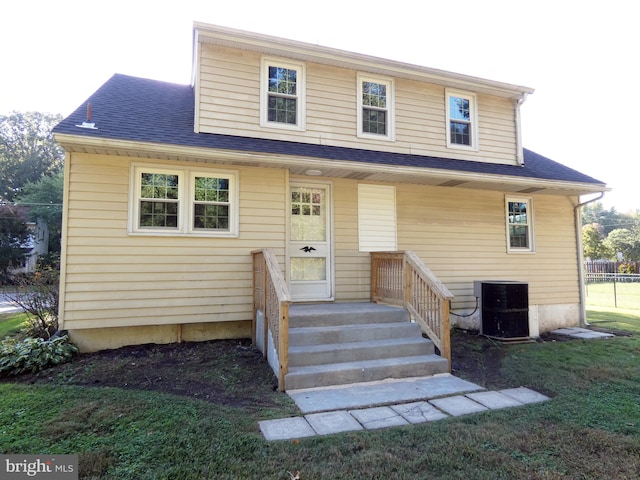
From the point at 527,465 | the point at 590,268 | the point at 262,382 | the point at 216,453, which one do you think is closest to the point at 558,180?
the point at 527,465

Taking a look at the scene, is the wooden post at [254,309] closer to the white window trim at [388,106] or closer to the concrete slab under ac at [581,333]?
the white window trim at [388,106]

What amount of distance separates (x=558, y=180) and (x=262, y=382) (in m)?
7.27

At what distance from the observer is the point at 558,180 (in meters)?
7.33

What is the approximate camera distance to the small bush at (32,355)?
4.30 metres

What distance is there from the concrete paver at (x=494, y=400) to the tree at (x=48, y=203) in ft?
81.4

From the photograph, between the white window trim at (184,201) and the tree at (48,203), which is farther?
the tree at (48,203)

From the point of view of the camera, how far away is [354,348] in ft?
14.8

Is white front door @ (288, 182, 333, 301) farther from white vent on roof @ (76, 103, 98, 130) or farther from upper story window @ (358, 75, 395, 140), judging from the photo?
white vent on roof @ (76, 103, 98, 130)

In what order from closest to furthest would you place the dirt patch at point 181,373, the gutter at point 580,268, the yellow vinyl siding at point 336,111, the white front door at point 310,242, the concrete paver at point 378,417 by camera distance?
the concrete paver at point 378,417 → the dirt patch at point 181,373 → the yellow vinyl siding at point 336,111 → the white front door at point 310,242 → the gutter at point 580,268

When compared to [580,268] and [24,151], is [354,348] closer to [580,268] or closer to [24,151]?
[580,268]

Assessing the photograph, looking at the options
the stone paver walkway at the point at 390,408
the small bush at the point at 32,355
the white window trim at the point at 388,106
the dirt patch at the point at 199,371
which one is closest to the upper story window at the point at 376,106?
the white window trim at the point at 388,106

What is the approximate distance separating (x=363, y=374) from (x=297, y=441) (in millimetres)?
1647

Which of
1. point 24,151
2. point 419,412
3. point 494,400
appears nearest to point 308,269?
point 419,412

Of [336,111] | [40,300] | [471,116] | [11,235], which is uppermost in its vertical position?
[471,116]
